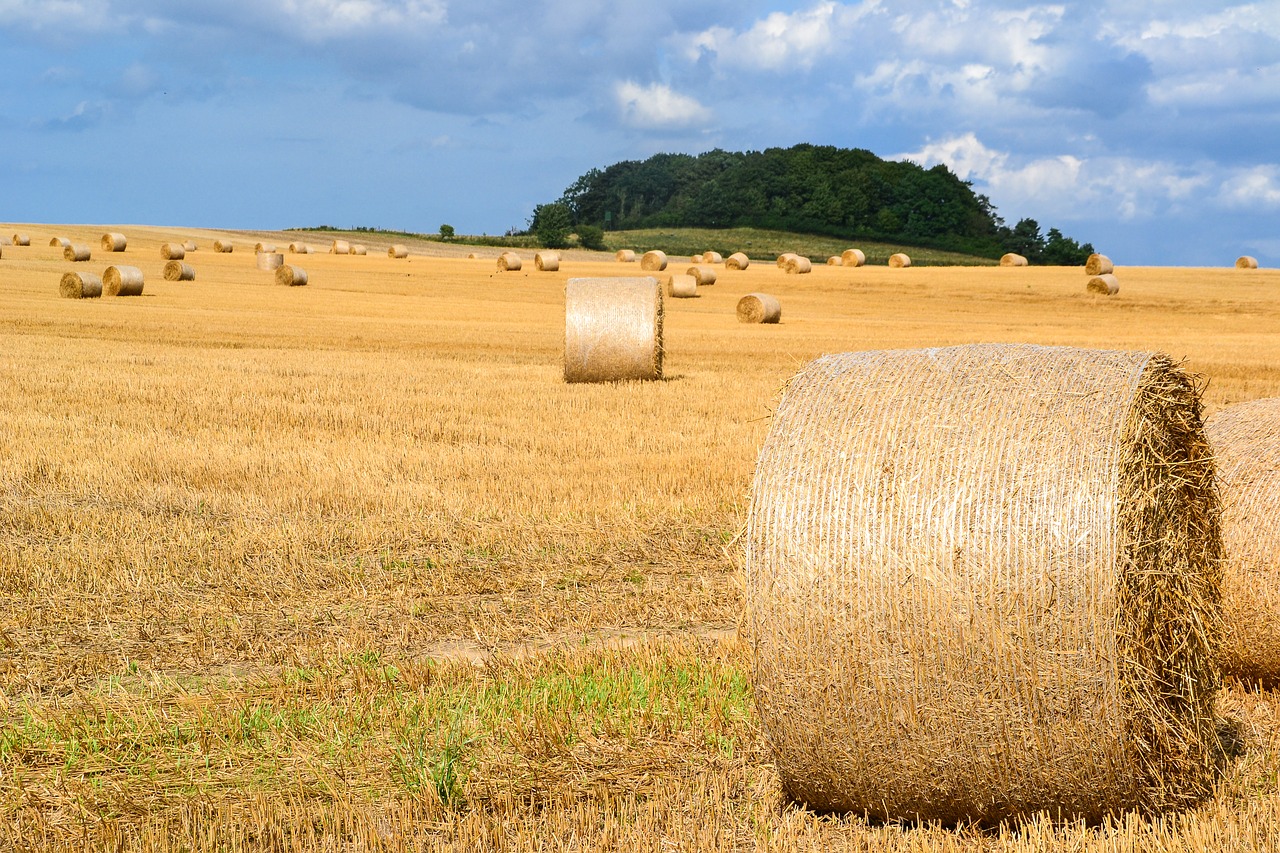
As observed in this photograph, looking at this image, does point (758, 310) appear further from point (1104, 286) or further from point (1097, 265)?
point (1097, 265)

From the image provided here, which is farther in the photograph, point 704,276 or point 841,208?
point 841,208

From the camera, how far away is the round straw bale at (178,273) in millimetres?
39531

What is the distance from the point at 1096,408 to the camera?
4.30 metres

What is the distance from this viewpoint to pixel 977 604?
401cm

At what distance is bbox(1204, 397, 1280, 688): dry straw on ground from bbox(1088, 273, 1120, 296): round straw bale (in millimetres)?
34068

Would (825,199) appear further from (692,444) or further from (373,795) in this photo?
(373,795)

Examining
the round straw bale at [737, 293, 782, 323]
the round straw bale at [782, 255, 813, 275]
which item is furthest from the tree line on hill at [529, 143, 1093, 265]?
the round straw bale at [737, 293, 782, 323]

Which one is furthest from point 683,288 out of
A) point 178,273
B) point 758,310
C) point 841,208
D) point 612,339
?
point 841,208

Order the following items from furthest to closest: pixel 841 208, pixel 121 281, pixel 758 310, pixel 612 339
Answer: pixel 841 208
pixel 121 281
pixel 758 310
pixel 612 339

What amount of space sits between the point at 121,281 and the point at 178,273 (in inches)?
282

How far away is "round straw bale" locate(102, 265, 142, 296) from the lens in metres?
32.6

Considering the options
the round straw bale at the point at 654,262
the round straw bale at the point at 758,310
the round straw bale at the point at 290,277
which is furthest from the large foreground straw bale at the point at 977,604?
the round straw bale at the point at 654,262

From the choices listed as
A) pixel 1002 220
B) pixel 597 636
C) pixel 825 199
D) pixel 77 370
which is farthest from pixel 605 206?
pixel 597 636

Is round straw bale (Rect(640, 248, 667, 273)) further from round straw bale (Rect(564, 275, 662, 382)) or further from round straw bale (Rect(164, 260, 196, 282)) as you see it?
round straw bale (Rect(564, 275, 662, 382))
